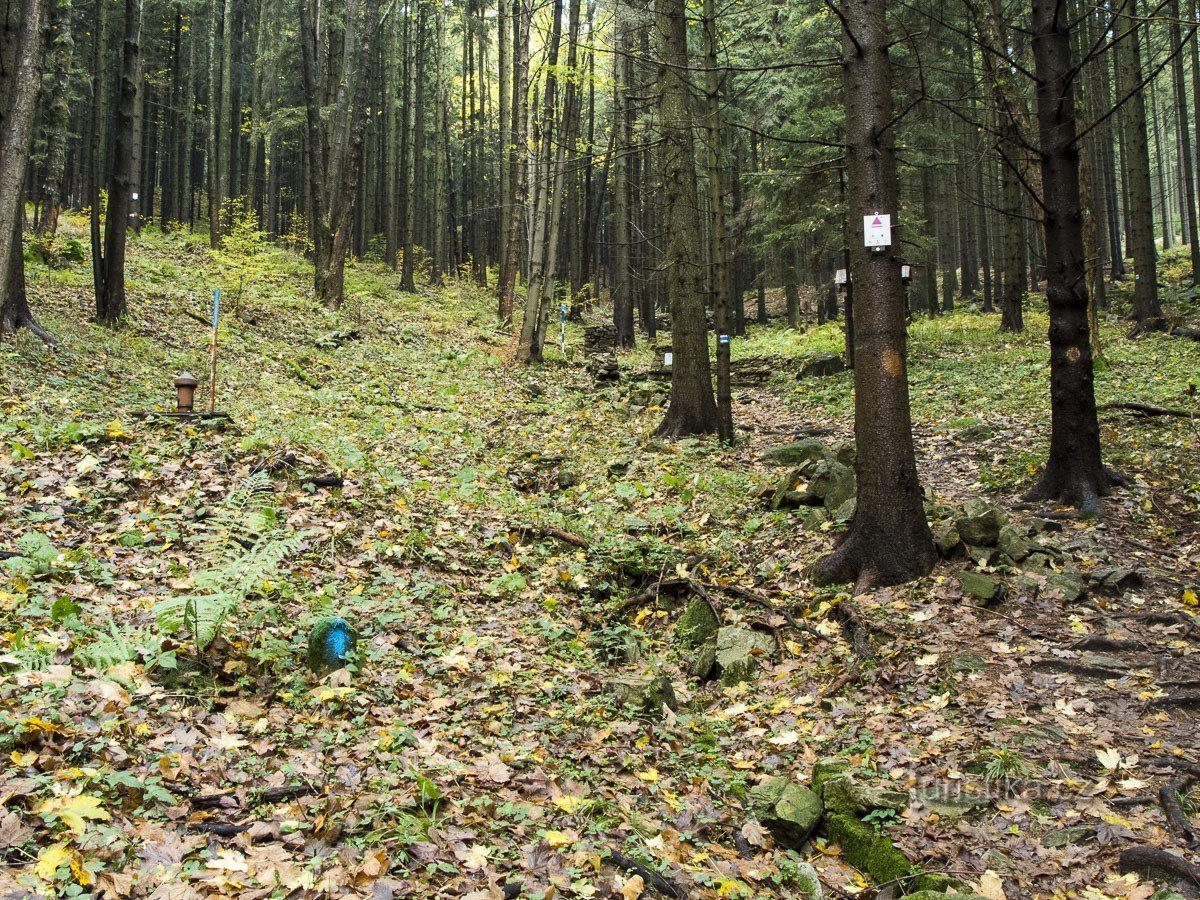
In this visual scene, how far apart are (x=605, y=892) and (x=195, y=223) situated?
44.1m

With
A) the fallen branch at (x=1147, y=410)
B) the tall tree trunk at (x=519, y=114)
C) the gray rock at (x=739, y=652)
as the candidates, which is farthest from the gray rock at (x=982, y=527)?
the tall tree trunk at (x=519, y=114)

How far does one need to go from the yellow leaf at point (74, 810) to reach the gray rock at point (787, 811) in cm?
303

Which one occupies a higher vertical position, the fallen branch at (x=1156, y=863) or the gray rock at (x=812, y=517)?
the gray rock at (x=812, y=517)

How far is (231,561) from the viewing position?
579cm

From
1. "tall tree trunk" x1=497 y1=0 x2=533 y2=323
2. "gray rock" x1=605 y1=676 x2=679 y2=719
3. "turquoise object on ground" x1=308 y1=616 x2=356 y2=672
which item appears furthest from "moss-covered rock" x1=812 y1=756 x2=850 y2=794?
"tall tree trunk" x1=497 y1=0 x2=533 y2=323

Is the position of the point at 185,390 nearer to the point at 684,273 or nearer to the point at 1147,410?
the point at 684,273

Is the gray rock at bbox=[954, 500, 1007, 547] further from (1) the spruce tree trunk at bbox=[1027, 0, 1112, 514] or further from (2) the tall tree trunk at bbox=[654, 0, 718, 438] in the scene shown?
(2) the tall tree trunk at bbox=[654, 0, 718, 438]

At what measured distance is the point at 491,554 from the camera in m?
7.60

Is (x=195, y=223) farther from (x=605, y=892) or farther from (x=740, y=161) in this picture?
(x=605, y=892)

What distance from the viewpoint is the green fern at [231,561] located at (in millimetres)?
4641

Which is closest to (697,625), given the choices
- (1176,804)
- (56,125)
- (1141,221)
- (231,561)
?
(1176,804)

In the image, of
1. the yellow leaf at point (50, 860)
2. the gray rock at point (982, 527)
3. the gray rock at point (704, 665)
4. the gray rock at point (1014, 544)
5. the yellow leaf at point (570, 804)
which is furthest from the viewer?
the gray rock at point (982, 527)

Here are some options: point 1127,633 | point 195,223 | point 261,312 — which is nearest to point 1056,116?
point 1127,633

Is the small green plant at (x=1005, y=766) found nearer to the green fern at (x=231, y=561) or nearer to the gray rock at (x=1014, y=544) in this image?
the gray rock at (x=1014, y=544)
